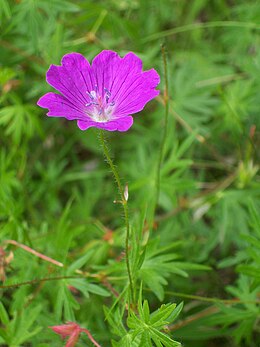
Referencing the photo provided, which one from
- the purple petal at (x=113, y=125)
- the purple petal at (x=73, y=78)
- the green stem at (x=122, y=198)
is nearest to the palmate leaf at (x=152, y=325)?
the green stem at (x=122, y=198)

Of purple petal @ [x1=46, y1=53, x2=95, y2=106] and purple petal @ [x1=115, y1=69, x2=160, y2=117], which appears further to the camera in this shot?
purple petal @ [x1=46, y1=53, x2=95, y2=106]

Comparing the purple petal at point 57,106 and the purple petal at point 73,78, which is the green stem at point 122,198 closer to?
the purple petal at point 57,106

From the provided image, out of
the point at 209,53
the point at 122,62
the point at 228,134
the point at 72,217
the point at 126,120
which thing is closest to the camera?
the point at 126,120

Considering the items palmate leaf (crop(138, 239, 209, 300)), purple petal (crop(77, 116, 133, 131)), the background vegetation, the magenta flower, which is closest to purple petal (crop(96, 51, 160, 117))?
the magenta flower

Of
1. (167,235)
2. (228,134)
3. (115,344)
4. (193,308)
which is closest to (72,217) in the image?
(167,235)

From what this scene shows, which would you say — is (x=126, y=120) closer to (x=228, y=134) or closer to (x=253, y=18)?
(x=253, y=18)

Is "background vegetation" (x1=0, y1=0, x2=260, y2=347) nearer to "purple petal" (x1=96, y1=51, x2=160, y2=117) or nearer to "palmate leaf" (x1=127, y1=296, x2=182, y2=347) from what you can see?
"palmate leaf" (x1=127, y1=296, x2=182, y2=347)
